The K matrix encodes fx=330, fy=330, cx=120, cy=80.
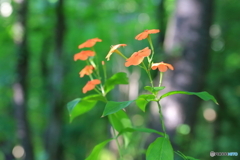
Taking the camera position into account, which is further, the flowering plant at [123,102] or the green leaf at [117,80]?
the green leaf at [117,80]

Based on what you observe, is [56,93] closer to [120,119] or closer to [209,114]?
[209,114]

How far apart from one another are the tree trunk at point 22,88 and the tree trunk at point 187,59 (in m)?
2.18

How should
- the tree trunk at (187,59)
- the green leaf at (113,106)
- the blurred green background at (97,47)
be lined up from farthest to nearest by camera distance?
the blurred green background at (97,47) < the tree trunk at (187,59) < the green leaf at (113,106)

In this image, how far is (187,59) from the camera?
2438mm

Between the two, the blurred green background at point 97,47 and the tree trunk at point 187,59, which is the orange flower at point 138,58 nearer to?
the tree trunk at point 187,59

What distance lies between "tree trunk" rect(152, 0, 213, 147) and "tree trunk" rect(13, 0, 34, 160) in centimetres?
218

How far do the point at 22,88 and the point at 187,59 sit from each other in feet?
8.08

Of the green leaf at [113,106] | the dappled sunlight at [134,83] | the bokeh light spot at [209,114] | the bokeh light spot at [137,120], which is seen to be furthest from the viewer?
the bokeh light spot at [137,120]

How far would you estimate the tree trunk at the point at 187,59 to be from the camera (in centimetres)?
240

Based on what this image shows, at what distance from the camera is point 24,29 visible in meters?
4.08

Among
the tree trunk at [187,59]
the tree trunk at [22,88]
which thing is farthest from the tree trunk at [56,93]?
the tree trunk at [187,59]

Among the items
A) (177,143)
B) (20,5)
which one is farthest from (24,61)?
(177,143)

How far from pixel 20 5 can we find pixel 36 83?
603 centimetres

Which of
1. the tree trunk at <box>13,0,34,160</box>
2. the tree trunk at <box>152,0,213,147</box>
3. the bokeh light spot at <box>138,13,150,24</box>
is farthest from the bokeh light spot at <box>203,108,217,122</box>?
the tree trunk at <box>152,0,213,147</box>
